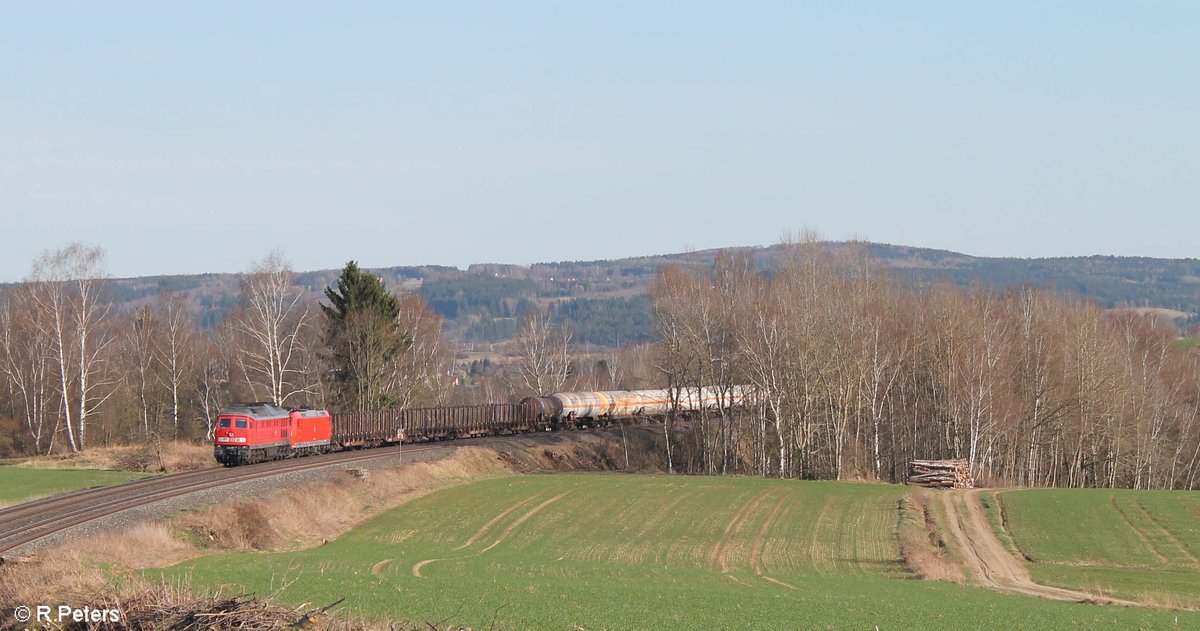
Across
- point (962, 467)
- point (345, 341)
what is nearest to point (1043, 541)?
point (962, 467)

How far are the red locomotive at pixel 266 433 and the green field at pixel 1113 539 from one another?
36425mm

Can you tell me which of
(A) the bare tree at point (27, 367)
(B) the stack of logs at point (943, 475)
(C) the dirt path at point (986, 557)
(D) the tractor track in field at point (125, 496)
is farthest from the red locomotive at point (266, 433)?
(B) the stack of logs at point (943, 475)

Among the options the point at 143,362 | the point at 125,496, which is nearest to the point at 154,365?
the point at 143,362

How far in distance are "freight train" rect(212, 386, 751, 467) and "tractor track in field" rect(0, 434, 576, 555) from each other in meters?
1.44

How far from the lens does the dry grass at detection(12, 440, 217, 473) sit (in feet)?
184

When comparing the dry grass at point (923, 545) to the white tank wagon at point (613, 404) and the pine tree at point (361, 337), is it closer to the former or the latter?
the white tank wagon at point (613, 404)

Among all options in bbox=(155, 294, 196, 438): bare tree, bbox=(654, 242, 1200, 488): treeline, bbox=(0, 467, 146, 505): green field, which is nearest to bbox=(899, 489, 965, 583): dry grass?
bbox=(654, 242, 1200, 488): treeline

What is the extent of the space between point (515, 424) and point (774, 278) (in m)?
24.1

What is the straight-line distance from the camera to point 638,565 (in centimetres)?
3397

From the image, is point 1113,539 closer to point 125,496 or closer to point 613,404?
point 125,496

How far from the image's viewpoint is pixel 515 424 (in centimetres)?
7938

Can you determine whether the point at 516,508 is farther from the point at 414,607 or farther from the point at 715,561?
the point at 414,607

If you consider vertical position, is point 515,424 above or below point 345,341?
below

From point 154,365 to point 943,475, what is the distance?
219ft
